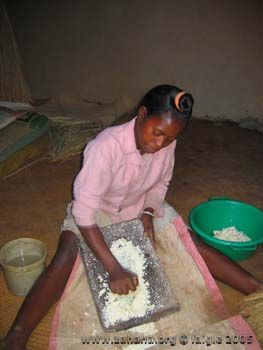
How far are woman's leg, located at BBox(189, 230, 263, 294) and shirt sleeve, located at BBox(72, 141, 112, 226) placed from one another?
0.55 meters

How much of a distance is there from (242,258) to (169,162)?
0.79m

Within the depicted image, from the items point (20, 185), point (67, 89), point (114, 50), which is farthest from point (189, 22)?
point (20, 185)

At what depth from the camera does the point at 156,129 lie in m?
1.37

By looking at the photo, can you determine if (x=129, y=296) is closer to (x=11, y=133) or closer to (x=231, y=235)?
(x=231, y=235)

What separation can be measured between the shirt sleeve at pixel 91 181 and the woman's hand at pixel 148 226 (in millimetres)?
321

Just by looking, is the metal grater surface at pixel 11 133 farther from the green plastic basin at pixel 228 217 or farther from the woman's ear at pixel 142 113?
the woman's ear at pixel 142 113

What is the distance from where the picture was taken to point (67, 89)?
498 centimetres

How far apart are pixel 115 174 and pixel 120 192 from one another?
118mm

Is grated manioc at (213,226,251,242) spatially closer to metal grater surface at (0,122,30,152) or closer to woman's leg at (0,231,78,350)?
woman's leg at (0,231,78,350)

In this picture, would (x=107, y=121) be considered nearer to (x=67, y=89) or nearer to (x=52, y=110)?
(x=52, y=110)

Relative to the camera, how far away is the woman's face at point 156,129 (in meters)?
1.34

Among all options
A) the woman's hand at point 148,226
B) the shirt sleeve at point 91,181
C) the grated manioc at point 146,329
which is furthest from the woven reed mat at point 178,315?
the shirt sleeve at point 91,181

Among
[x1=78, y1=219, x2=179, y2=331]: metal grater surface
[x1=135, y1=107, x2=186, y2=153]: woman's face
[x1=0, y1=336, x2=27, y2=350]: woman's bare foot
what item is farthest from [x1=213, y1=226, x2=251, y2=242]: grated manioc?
[x1=0, y1=336, x2=27, y2=350]: woman's bare foot

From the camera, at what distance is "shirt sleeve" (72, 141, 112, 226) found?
147 centimetres
